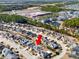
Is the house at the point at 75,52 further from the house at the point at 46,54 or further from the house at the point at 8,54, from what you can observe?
the house at the point at 8,54

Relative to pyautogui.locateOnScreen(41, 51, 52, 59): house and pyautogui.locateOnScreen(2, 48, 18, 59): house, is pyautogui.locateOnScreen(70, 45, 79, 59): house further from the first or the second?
pyautogui.locateOnScreen(2, 48, 18, 59): house

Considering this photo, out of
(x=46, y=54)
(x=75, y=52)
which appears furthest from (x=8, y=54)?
(x=75, y=52)

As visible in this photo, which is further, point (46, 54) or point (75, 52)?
point (75, 52)

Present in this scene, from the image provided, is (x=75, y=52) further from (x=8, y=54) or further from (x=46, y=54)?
(x=8, y=54)

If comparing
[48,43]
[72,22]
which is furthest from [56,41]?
[72,22]

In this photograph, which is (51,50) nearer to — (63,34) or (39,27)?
(63,34)

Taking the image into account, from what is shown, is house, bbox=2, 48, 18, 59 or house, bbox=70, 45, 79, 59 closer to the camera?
house, bbox=2, 48, 18, 59

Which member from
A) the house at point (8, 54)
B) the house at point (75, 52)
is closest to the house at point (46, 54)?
the house at point (75, 52)

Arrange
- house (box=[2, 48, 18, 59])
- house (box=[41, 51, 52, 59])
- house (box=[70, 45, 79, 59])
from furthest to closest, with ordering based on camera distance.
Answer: house (box=[41, 51, 52, 59]), house (box=[70, 45, 79, 59]), house (box=[2, 48, 18, 59])

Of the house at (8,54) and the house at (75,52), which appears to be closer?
the house at (8,54)

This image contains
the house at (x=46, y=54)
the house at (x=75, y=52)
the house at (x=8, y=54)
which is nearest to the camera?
the house at (x=8, y=54)

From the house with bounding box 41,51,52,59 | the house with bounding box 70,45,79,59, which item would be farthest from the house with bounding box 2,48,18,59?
the house with bounding box 70,45,79,59

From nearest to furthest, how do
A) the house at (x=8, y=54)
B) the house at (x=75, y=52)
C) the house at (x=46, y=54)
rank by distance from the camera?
the house at (x=8, y=54)
the house at (x=75, y=52)
the house at (x=46, y=54)
